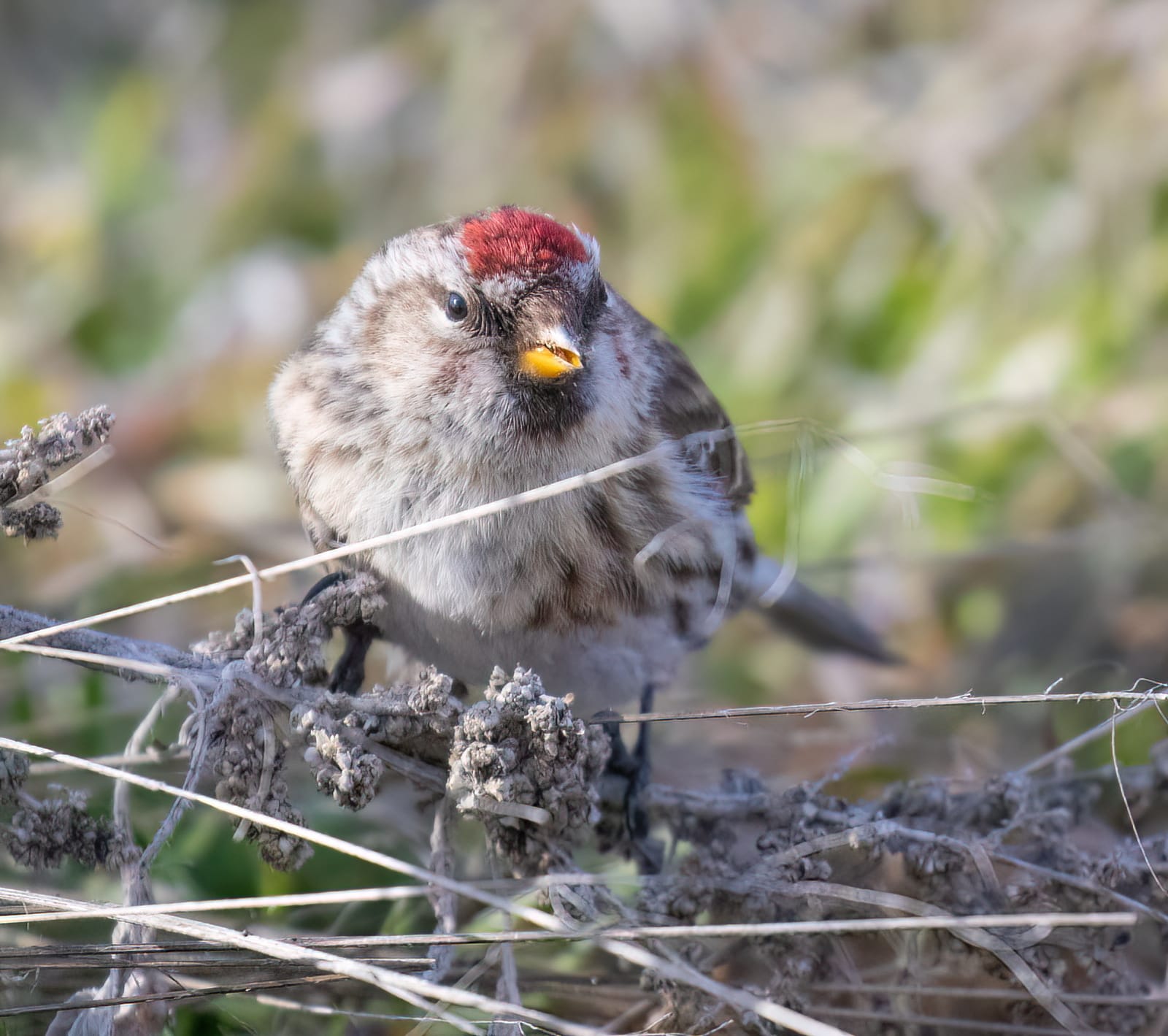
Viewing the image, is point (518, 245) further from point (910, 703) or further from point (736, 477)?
point (910, 703)

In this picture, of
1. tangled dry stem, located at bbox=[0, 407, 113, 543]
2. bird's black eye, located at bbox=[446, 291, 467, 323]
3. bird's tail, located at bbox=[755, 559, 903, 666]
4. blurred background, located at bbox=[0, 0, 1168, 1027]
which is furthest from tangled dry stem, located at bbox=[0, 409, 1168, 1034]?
bird's tail, located at bbox=[755, 559, 903, 666]

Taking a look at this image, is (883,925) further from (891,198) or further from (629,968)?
(891,198)

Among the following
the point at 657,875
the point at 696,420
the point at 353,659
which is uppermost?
the point at 696,420

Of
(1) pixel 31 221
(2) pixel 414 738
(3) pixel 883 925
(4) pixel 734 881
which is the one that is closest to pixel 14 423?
(1) pixel 31 221

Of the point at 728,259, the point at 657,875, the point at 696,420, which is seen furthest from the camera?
the point at 728,259

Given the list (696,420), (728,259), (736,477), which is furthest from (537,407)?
(728,259)

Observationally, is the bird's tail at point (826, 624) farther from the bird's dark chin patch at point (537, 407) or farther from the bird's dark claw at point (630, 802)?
the bird's dark chin patch at point (537, 407)

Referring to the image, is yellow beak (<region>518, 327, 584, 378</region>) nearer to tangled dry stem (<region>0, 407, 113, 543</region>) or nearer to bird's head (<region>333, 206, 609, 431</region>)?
bird's head (<region>333, 206, 609, 431</region>)
